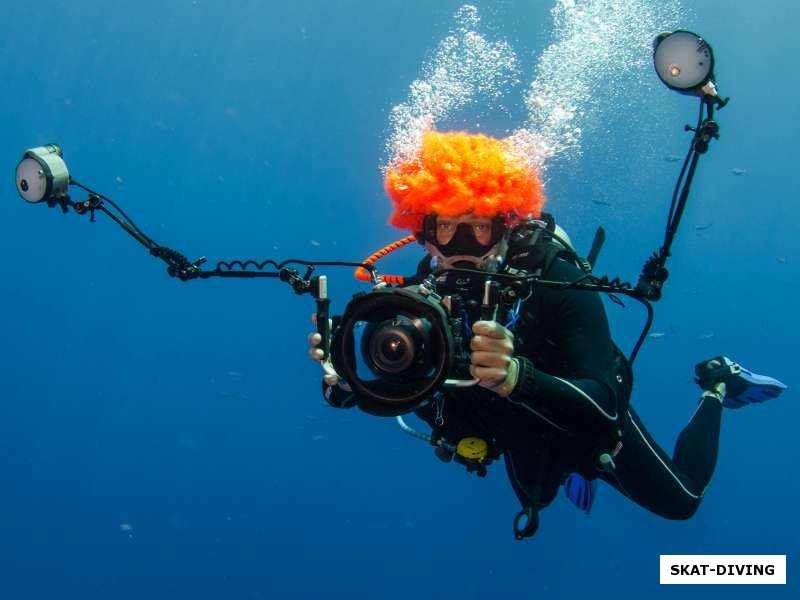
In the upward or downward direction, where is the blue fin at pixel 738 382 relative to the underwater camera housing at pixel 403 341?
upward

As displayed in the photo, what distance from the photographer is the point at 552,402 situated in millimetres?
2549

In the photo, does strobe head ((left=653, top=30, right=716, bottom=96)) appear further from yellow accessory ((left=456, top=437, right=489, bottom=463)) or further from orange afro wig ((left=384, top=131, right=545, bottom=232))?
yellow accessory ((left=456, top=437, right=489, bottom=463))

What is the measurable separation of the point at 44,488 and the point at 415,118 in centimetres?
1707

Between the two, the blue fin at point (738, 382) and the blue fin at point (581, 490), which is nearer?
the blue fin at point (581, 490)

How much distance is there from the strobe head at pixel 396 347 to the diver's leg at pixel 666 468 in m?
2.72

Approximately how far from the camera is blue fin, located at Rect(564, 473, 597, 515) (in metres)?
4.23

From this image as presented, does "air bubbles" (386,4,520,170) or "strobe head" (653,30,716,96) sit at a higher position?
"air bubbles" (386,4,520,170)

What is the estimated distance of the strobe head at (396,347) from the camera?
6.77ft

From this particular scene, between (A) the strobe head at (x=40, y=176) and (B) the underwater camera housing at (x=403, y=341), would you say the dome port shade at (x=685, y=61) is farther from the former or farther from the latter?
(A) the strobe head at (x=40, y=176)

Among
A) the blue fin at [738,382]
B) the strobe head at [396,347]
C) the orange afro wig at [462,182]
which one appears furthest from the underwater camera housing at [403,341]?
the blue fin at [738,382]

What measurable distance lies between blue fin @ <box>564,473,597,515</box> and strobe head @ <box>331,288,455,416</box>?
254 cm

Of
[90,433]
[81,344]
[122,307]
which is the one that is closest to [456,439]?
[90,433]

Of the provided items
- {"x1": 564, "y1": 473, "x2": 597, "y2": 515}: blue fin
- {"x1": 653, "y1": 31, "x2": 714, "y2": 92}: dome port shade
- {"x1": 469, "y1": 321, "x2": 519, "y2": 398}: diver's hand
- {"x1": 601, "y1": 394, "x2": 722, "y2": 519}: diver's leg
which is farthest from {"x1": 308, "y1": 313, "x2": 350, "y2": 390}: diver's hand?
{"x1": 601, "y1": 394, "x2": 722, "y2": 519}: diver's leg

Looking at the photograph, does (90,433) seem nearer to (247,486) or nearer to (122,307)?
(247,486)
